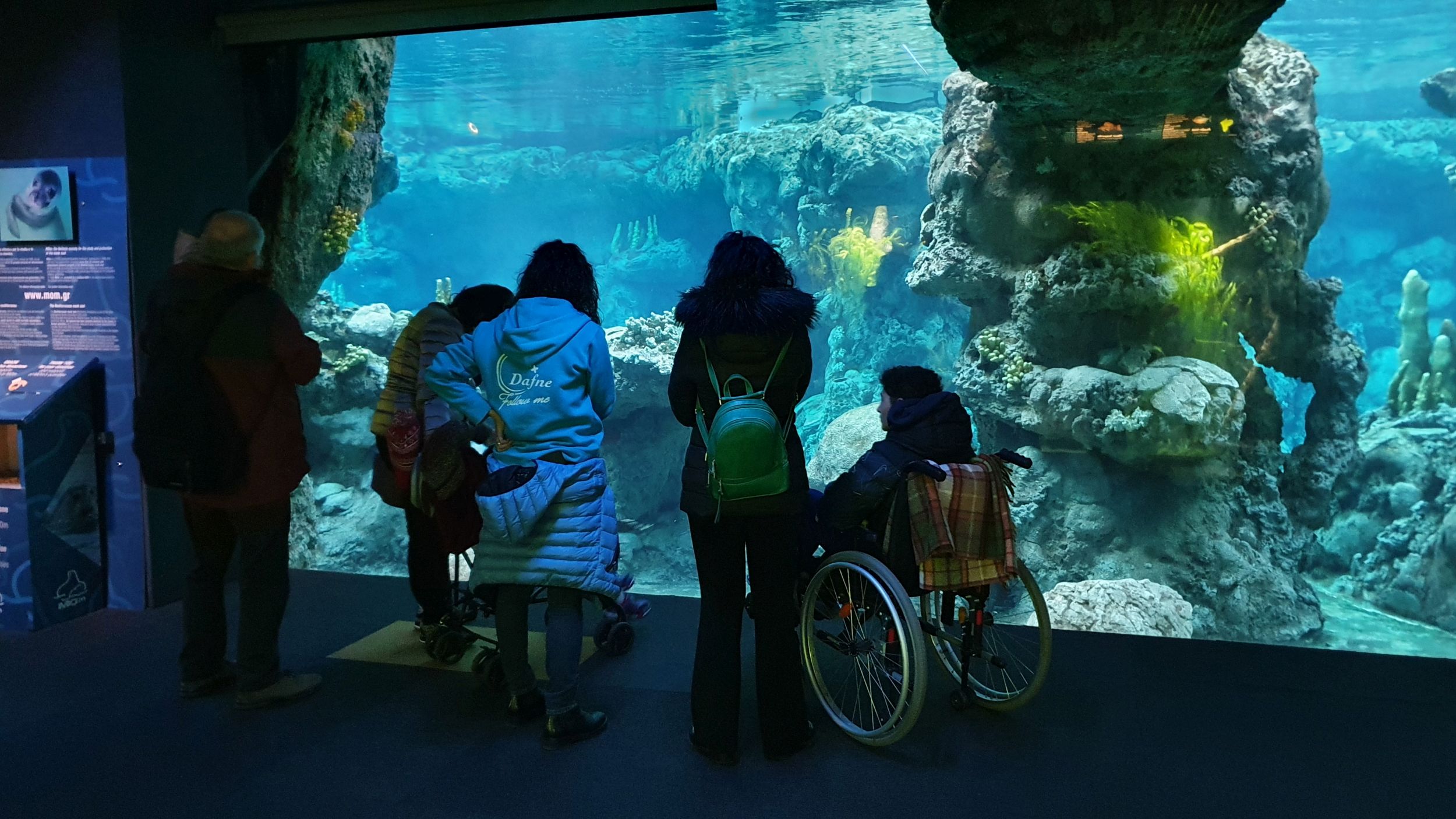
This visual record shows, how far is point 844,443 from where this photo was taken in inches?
460

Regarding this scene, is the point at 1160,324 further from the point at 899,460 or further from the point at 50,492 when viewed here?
the point at 50,492

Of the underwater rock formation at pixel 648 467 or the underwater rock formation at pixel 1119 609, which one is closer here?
the underwater rock formation at pixel 1119 609

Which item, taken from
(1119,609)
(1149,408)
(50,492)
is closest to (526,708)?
(50,492)

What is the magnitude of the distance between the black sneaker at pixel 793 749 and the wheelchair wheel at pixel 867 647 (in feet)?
0.38

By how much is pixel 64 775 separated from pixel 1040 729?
3459 millimetres

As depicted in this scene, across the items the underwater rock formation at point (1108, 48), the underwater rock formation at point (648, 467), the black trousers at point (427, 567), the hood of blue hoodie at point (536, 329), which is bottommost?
the underwater rock formation at point (648, 467)

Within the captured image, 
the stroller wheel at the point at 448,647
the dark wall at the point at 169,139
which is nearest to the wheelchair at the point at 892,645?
the stroller wheel at the point at 448,647

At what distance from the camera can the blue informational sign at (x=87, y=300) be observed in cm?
437

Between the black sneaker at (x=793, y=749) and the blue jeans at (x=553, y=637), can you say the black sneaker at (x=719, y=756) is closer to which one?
the black sneaker at (x=793, y=749)

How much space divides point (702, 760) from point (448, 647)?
1465mm

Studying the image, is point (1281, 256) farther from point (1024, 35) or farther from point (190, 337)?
point (190, 337)

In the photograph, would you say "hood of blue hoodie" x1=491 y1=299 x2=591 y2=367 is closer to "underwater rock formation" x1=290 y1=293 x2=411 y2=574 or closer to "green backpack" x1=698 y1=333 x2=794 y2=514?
"green backpack" x1=698 y1=333 x2=794 y2=514

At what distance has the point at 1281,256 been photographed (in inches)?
274

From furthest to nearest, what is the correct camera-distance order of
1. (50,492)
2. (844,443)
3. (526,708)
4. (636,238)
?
(636,238)
(844,443)
(50,492)
(526,708)
